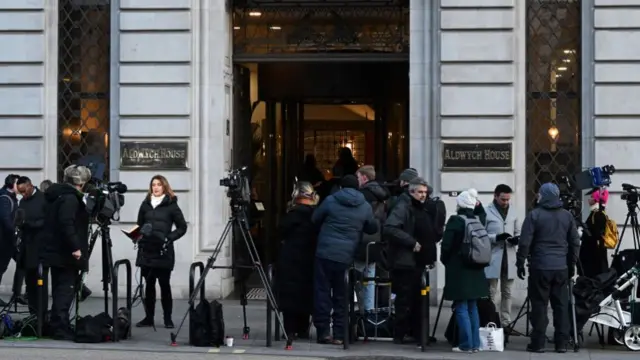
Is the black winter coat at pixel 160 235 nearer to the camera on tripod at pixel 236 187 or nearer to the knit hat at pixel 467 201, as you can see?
the camera on tripod at pixel 236 187

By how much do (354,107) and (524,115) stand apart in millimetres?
6908

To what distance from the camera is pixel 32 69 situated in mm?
18719

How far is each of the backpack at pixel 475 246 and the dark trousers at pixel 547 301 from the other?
66 cm

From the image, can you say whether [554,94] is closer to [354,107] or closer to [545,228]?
[545,228]

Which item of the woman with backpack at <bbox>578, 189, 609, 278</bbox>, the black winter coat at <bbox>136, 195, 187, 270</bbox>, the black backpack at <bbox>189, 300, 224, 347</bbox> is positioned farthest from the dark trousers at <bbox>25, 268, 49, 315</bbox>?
the woman with backpack at <bbox>578, 189, 609, 278</bbox>

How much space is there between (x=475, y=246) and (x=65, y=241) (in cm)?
464

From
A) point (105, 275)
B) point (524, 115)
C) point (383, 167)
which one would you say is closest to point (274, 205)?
point (383, 167)

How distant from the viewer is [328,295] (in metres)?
14.0

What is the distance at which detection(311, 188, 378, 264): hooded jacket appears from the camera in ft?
45.6

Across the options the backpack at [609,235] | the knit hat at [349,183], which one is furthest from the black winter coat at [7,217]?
the backpack at [609,235]

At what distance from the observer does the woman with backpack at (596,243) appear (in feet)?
52.0

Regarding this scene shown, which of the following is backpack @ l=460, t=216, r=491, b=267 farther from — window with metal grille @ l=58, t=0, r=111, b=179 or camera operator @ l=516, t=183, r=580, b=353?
window with metal grille @ l=58, t=0, r=111, b=179

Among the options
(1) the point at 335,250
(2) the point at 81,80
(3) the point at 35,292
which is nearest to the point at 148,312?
(3) the point at 35,292

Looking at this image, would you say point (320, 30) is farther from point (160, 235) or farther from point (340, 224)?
point (340, 224)
